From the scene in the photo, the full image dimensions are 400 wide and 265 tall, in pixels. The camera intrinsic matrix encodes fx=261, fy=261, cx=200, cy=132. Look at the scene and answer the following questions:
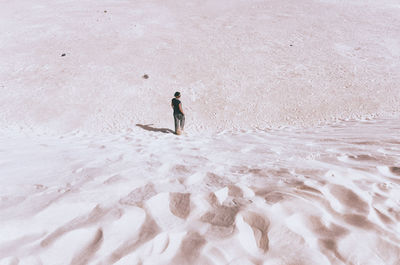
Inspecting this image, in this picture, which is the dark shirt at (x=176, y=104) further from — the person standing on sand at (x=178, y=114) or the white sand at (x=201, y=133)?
the white sand at (x=201, y=133)

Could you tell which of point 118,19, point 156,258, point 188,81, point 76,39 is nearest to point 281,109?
point 188,81

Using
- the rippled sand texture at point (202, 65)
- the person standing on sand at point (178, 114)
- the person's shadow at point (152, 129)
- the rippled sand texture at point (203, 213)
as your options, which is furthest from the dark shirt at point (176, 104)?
the rippled sand texture at point (203, 213)

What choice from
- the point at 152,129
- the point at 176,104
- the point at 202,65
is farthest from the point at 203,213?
the point at 202,65

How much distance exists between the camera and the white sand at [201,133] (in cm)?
130

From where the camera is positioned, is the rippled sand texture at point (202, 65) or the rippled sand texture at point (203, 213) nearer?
the rippled sand texture at point (203, 213)

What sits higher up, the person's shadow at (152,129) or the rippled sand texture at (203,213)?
the rippled sand texture at (203,213)

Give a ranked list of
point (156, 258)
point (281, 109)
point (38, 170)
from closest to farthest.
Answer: point (156, 258) < point (38, 170) < point (281, 109)

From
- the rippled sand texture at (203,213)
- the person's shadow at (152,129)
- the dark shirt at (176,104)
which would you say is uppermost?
the dark shirt at (176,104)

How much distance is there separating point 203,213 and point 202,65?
992 centimetres

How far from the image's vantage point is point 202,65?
10898mm

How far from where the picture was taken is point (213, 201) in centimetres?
166

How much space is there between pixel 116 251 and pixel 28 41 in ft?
49.9

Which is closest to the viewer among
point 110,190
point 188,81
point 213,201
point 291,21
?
point 213,201

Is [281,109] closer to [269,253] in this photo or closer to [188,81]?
[188,81]
